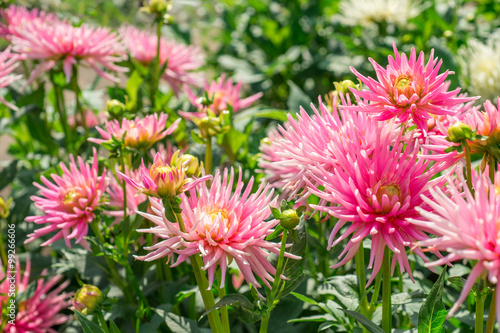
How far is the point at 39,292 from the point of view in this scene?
37.5 inches

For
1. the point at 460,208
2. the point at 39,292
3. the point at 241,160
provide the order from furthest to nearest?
the point at 241,160, the point at 39,292, the point at 460,208

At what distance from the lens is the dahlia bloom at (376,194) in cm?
48

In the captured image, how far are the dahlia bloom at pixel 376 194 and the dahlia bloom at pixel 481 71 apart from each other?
2.47 feet

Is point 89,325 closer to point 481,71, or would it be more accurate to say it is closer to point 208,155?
point 208,155

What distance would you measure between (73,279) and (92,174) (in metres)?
0.49

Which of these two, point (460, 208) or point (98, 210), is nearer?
point (460, 208)

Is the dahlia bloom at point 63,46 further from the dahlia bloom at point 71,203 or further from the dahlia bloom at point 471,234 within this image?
the dahlia bloom at point 471,234

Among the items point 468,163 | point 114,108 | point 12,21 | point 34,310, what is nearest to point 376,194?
point 468,163

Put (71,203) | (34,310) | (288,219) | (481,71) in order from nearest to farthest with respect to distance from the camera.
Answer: (288,219) → (71,203) → (34,310) → (481,71)

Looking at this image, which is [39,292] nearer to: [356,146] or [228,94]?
[228,94]

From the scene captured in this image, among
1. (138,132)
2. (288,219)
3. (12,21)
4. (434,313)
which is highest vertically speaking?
(12,21)

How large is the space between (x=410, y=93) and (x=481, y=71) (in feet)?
2.56

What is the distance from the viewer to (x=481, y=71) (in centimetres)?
118

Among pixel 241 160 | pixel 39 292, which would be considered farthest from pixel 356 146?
pixel 39 292
